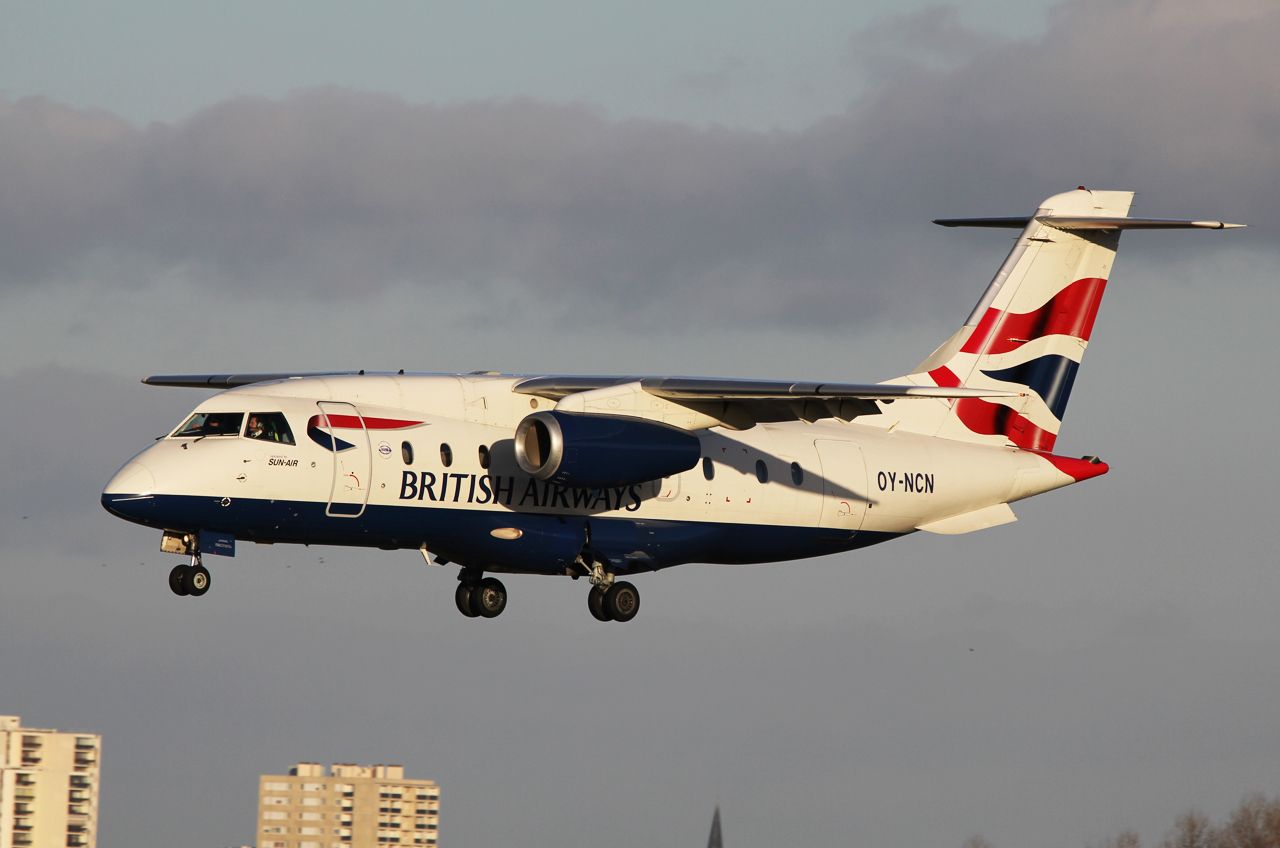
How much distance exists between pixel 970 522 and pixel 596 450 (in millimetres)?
7656

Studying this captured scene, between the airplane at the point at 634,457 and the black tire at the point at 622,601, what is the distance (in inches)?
0.9

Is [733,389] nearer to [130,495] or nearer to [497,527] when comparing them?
[497,527]

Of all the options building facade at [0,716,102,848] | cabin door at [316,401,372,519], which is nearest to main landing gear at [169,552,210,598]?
cabin door at [316,401,372,519]

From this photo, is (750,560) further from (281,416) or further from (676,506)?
(281,416)

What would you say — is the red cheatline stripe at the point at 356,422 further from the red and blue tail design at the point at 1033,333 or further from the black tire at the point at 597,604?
the red and blue tail design at the point at 1033,333

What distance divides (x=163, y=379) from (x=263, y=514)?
20.3ft

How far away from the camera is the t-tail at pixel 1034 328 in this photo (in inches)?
1281

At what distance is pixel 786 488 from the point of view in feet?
98.4

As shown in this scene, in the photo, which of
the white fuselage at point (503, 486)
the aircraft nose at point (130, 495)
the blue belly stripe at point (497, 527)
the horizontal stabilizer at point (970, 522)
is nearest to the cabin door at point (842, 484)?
the white fuselage at point (503, 486)

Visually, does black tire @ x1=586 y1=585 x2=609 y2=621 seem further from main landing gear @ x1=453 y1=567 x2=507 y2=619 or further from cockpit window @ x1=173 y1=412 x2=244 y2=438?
cockpit window @ x1=173 y1=412 x2=244 y2=438

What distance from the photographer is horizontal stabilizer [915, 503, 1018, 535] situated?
3186 cm

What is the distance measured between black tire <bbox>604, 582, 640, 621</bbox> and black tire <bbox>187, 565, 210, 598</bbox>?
18.8 ft

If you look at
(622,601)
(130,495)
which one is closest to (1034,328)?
(622,601)

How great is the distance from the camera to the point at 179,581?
25.9m
